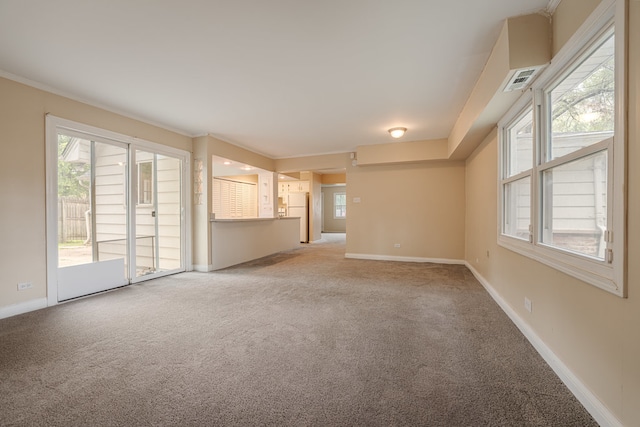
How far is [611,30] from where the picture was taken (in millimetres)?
1439

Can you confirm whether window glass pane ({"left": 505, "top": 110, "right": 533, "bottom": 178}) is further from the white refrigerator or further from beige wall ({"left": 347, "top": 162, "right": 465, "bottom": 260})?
the white refrigerator

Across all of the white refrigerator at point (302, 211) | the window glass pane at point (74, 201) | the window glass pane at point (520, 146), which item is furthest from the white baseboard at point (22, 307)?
the white refrigerator at point (302, 211)

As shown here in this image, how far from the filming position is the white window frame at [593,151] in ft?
4.15

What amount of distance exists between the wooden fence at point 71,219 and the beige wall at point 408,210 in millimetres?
4783

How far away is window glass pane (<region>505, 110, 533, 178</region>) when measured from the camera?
258 cm

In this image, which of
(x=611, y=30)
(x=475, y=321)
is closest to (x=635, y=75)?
(x=611, y=30)

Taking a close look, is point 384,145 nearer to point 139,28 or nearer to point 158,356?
point 139,28

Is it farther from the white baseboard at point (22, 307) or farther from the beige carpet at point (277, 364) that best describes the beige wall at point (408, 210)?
the white baseboard at point (22, 307)

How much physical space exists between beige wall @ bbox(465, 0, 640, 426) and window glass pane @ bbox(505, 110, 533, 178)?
93cm

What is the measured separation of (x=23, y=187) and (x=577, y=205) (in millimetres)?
5122

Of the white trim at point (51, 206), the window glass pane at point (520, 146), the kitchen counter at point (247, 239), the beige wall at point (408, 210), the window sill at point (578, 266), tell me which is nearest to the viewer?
the window sill at point (578, 266)

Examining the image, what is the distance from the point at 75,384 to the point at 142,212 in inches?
124

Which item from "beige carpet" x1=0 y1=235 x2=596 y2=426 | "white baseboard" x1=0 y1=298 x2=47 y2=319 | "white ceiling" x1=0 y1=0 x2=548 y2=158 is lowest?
"beige carpet" x1=0 y1=235 x2=596 y2=426

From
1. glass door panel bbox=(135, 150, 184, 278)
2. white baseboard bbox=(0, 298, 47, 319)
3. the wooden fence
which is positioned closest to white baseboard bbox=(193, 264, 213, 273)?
glass door panel bbox=(135, 150, 184, 278)
